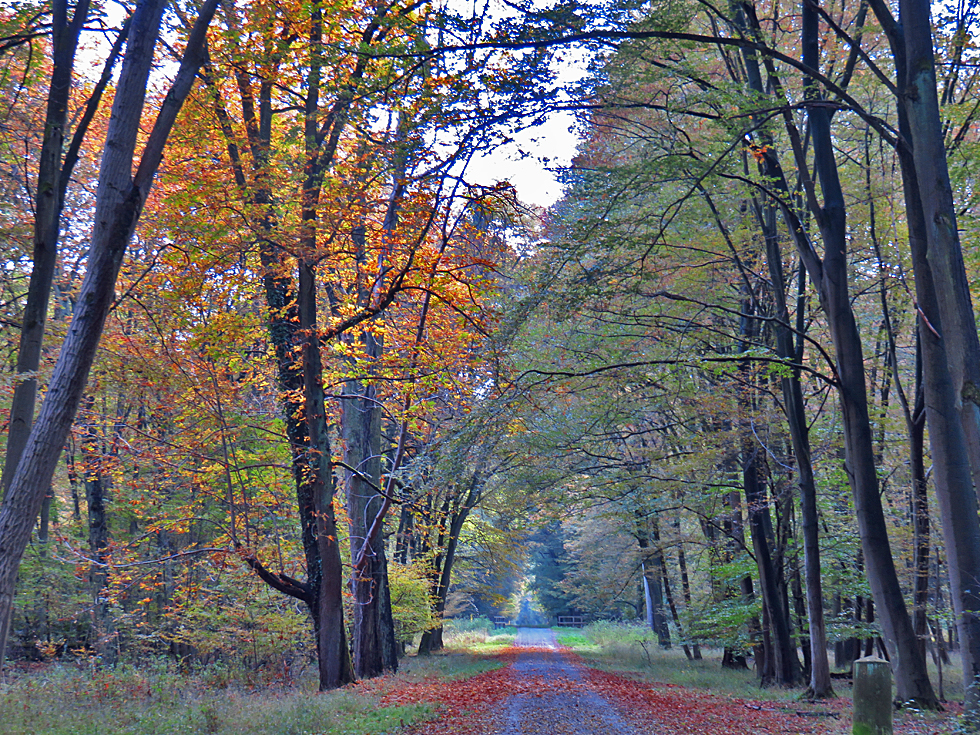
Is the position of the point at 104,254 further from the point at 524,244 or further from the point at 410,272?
the point at 524,244

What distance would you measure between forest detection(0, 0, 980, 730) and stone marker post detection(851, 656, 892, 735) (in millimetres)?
2449

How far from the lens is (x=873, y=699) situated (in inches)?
216

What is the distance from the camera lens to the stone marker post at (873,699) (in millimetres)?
5469

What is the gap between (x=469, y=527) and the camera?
26875 mm

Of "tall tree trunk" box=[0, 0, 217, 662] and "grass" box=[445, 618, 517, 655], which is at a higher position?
"tall tree trunk" box=[0, 0, 217, 662]

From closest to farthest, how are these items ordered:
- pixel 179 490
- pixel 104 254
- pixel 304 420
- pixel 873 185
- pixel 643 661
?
pixel 104 254 → pixel 304 420 → pixel 873 185 → pixel 179 490 → pixel 643 661

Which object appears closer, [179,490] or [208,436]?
[208,436]

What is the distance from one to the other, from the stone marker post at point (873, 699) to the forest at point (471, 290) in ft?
8.03

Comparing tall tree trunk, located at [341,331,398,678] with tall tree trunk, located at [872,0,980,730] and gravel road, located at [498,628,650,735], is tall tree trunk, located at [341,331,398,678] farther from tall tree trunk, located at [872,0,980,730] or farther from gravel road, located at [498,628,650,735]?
tall tree trunk, located at [872,0,980,730]

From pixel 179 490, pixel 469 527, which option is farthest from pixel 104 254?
pixel 469 527

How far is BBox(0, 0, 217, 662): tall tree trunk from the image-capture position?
6.57 m

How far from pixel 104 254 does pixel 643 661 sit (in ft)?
72.3

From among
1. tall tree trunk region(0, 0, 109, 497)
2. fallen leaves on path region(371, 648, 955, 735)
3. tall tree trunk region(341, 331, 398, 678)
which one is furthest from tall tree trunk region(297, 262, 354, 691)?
tall tree trunk region(0, 0, 109, 497)

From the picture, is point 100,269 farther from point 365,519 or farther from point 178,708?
point 365,519
